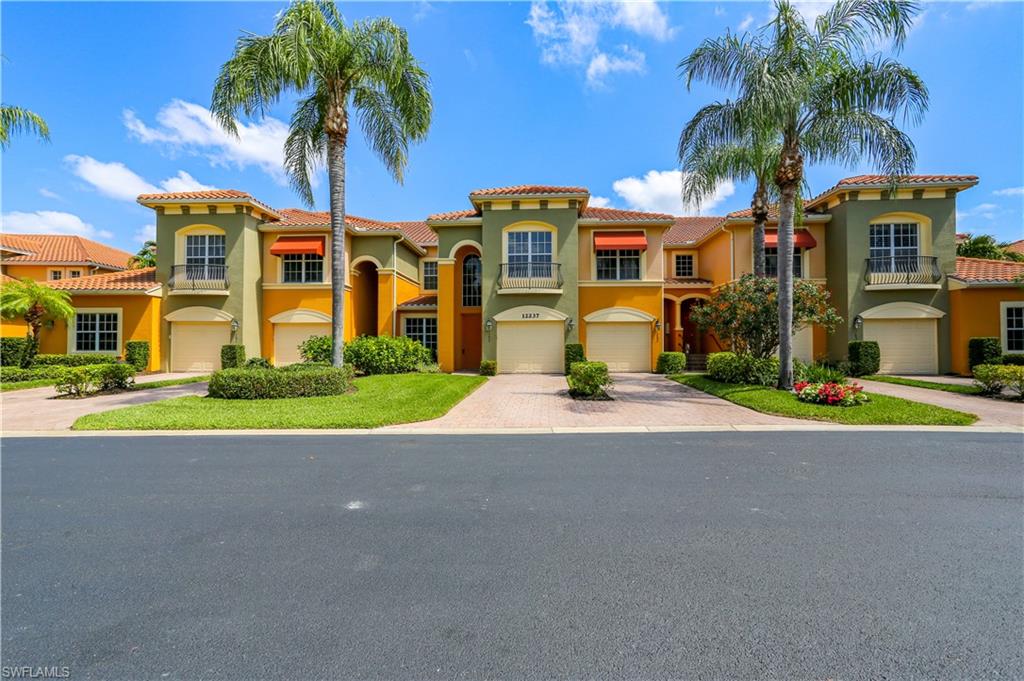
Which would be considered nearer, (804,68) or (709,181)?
(804,68)

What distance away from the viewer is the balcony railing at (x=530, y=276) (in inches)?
782

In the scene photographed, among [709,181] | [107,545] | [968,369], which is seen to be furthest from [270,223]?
[968,369]

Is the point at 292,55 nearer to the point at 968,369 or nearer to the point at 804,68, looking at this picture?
the point at 804,68

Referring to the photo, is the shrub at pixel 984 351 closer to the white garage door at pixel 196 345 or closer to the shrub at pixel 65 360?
the white garage door at pixel 196 345

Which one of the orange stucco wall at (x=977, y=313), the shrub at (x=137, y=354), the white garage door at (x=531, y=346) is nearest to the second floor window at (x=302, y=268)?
the shrub at (x=137, y=354)

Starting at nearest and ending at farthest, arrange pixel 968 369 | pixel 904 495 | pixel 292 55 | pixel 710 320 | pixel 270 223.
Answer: pixel 904 495 < pixel 292 55 < pixel 710 320 < pixel 968 369 < pixel 270 223

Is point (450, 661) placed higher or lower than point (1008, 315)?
lower

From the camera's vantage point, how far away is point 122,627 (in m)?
2.74

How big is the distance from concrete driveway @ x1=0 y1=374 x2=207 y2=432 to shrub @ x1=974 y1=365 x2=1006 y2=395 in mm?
22696

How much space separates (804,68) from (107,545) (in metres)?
16.5

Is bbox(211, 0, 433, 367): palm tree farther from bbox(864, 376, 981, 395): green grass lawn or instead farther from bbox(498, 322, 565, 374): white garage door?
bbox(864, 376, 981, 395): green grass lawn

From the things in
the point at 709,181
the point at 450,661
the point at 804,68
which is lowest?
the point at 450,661

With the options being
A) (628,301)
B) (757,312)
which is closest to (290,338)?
(628,301)

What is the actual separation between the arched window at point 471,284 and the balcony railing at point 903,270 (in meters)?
17.5
